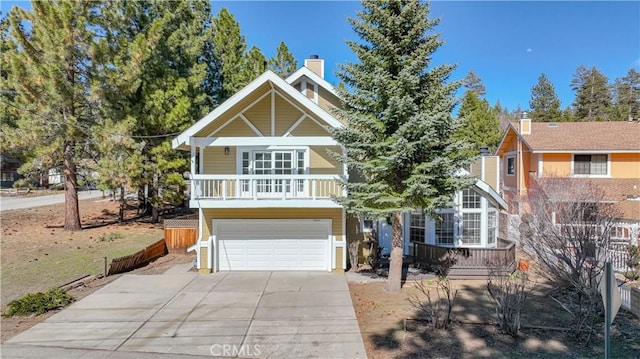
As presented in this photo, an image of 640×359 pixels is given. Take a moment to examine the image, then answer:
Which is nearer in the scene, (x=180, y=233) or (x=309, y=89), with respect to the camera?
(x=309, y=89)

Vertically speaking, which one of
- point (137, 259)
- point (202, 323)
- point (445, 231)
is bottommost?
point (202, 323)

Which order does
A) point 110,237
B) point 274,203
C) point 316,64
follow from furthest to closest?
point 110,237
point 316,64
point 274,203

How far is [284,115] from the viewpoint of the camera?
510 inches

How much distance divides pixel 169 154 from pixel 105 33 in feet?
21.4

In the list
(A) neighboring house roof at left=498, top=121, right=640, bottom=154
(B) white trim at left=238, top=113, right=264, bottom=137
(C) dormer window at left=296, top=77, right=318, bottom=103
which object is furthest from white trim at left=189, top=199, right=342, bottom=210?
(A) neighboring house roof at left=498, top=121, right=640, bottom=154

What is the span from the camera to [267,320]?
8180 mm

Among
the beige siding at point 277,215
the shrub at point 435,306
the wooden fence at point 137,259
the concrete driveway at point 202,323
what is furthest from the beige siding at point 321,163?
the wooden fence at point 137,259

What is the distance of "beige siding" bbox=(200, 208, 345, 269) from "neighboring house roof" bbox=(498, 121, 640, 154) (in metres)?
12.9

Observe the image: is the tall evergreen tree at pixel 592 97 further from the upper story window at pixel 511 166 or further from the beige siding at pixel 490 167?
the beige siding at pixel 490 167

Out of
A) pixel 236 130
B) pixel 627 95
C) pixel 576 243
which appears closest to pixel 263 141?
pixel 236 130

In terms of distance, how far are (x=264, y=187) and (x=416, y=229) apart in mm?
6533

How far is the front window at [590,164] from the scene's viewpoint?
1852 centimetres

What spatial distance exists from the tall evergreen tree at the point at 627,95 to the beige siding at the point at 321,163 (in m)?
49.4

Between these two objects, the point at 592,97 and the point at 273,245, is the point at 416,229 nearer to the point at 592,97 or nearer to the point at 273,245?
the point at 273,245
